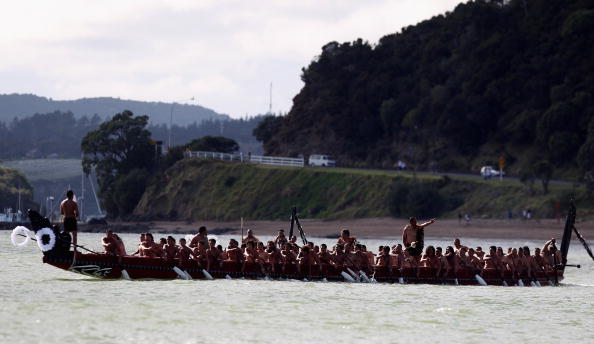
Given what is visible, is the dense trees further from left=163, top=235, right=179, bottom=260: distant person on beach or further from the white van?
left=163, top=235, right=179, bottom=260: distant person on beach

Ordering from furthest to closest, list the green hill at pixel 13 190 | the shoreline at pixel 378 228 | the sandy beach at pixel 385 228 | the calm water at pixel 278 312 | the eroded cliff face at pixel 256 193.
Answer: the green hill at pixel 13 190 → the eroded cliff face at pixel 256 193 → the shoreline at pixel 378 228 → the sandy beach at pixel 385 228 → the calm water at pixel 278 312

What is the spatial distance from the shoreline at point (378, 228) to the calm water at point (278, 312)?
3767 centimetres

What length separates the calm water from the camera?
27875 millimetres

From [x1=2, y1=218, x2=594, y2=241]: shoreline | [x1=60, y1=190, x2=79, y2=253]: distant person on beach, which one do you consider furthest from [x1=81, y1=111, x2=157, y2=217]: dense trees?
[x1=60, y1=190, x2=79, y2=253]: distant person on beach

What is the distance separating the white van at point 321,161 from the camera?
115 meters

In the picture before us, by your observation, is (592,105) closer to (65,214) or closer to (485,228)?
(485,228)

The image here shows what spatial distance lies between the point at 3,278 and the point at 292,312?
1438 centimetres

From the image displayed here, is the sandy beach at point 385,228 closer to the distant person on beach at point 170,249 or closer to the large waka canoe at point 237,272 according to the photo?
the large waka canoe at point 237,272

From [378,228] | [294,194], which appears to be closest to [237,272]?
[378,228]

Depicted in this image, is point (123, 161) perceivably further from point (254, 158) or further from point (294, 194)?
point (294, 194)

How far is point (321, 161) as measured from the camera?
11525cm

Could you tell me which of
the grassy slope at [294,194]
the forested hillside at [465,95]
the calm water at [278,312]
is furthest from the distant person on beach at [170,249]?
the forested hillside at [465,95]

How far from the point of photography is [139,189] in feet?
404

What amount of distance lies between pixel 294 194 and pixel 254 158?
43.5ft
